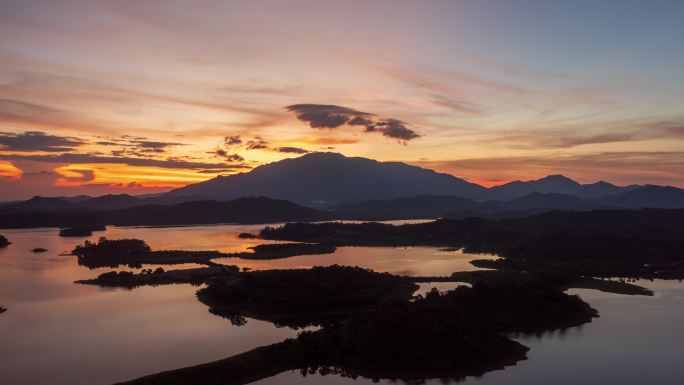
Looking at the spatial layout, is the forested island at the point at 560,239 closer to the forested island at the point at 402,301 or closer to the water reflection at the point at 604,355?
the forested island at the point at 402,301

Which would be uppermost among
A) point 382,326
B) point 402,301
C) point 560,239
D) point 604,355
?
point 560,239

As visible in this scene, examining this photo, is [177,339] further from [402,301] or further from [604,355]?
[604,355]

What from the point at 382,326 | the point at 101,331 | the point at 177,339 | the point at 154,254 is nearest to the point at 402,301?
the point at 382,326

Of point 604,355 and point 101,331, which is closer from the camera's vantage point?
point 604,355

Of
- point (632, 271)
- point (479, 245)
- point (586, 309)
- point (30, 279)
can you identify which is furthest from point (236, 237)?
point (586, 309)

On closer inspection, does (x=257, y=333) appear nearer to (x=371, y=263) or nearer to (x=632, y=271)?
(x=371, y=263)

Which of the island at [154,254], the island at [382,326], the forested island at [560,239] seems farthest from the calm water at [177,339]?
the island at [154,254]

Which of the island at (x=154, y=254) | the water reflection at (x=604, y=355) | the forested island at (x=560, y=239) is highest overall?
the forested island at (x=560, y=239)

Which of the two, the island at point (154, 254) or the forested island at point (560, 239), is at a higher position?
the forested island at point (560, 239)
